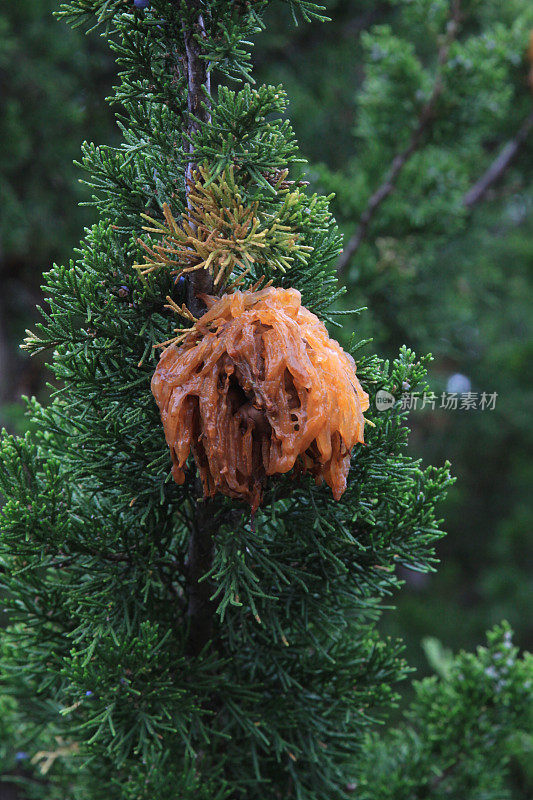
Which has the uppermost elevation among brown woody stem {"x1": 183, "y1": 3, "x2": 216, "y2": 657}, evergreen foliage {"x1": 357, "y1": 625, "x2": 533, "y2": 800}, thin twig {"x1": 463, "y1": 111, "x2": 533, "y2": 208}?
thin twig {"x1": 463, "y1": 111, "x2": 533, "y2": 208}

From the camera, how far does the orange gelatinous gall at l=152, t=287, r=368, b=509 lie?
115 cm

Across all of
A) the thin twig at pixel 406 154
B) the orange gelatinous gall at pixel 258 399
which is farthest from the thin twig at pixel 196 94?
the thin twig at pixel 406 154

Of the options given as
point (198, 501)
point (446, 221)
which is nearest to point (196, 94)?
point (198, 501)

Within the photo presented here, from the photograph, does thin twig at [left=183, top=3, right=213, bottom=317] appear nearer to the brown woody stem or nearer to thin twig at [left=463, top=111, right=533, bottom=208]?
the brown woody stem

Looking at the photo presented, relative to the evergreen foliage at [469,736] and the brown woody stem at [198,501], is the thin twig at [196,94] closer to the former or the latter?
the brown woody stem at [198,501]

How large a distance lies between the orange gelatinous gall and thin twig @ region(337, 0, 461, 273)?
2150 millimetres

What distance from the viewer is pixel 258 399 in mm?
1153

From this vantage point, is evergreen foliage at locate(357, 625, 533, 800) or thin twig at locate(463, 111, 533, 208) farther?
thin twig at locate(463, 111, 533, 208)

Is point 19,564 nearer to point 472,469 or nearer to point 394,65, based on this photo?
point 394,65

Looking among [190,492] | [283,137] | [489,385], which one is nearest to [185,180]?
[283,137]

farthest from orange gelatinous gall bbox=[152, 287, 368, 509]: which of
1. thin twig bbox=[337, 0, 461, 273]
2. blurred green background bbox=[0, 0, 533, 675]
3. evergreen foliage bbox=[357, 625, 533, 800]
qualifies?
thin twig bbox=[337, 0, 461, 273]

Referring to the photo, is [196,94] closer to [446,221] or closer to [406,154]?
[406,154]

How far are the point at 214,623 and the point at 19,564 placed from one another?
49cm

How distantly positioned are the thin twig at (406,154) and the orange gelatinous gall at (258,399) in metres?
2.15
